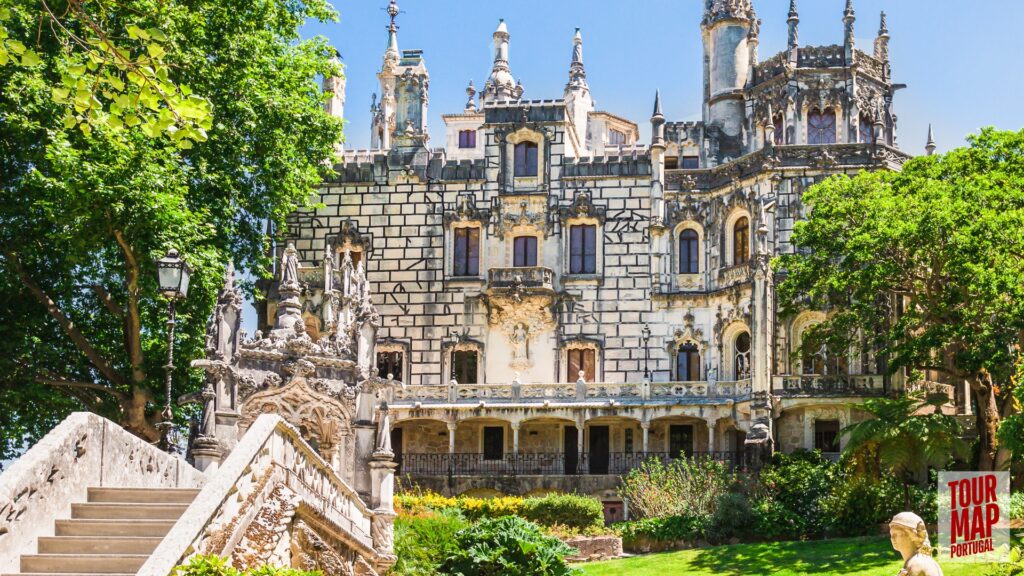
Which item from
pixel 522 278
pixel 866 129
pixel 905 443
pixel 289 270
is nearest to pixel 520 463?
pixel 522 278

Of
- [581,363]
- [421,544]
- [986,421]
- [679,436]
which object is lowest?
[421,544]

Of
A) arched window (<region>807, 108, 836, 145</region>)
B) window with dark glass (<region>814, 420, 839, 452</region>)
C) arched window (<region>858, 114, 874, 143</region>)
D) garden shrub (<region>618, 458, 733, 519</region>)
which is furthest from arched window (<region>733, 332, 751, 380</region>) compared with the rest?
arched window (<region>858, 114, 874, 143</region>)

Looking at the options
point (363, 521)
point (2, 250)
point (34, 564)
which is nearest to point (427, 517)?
point (363, 521)

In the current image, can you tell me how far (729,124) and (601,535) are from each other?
2076 centimetres

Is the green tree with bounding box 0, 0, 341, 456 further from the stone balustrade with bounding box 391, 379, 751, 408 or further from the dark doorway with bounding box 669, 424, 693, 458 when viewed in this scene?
the dark doorway with bounding box 669, 424, 693, 458

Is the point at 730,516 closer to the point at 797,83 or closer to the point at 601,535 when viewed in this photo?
the point at 601,535

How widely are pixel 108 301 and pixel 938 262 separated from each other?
2086 cm

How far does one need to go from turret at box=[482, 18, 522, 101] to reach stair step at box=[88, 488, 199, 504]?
4943 centimetres

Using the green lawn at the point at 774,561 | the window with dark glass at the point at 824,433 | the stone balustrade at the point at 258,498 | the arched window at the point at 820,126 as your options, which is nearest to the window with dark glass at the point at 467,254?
the arched window at the point at 820,126

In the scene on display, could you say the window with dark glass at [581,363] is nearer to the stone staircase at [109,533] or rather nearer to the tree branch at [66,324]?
the tree branch at [66,324]

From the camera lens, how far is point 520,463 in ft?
140

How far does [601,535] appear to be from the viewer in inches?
1329

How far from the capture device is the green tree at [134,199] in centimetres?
3053

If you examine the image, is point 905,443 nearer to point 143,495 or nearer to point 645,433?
point 645,433
